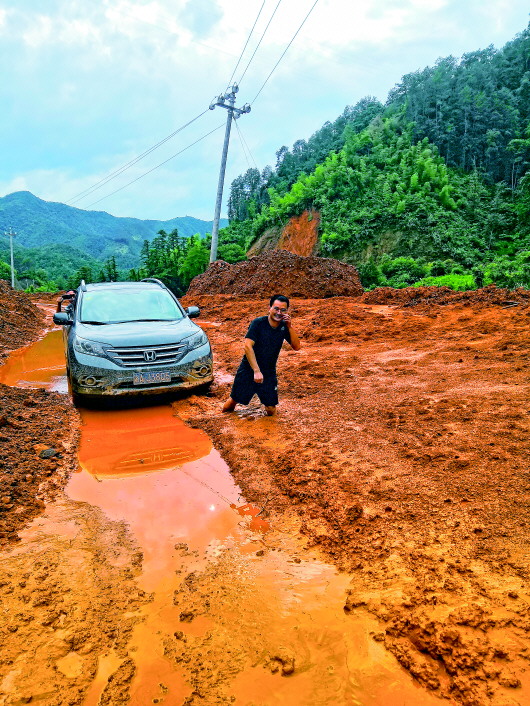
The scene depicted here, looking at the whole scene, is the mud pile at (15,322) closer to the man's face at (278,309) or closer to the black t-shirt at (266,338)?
the black t-shirt at (266,338)

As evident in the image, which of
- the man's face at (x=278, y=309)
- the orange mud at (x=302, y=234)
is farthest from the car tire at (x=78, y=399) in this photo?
the orange mud at (x=302, y=234)

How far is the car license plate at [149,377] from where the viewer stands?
603cm

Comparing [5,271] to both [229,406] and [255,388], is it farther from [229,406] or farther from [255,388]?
[255,388]

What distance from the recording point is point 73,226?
181000 mm

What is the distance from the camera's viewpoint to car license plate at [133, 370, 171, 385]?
6.03 m

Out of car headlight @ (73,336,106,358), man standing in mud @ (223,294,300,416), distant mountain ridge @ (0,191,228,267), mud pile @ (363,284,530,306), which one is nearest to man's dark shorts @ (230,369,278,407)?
man standing in mud @ (223,294,300,416)

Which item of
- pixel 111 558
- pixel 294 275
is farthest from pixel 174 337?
pixel 294 275

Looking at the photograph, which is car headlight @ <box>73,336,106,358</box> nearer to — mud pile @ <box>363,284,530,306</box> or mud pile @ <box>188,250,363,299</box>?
mud pile @ <box>363,284,530,306</box>

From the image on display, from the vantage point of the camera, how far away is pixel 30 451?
4641mm

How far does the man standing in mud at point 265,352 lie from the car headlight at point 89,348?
182 centimetres

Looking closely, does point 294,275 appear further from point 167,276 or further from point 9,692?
point 167,276

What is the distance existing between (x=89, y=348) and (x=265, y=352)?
2.34 meters

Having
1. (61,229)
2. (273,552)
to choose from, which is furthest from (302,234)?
(61,229)

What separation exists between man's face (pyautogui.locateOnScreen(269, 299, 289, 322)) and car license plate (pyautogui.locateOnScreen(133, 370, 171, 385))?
5.74ft
